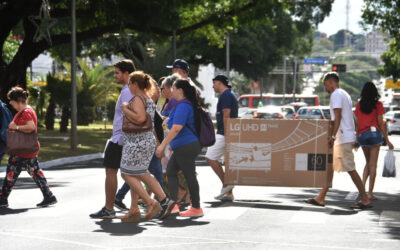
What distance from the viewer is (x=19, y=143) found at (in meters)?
10.4

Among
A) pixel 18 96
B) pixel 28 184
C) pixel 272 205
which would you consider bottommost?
pixel 28 184

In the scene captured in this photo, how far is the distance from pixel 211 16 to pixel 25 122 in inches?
808

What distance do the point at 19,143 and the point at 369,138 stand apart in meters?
4.71

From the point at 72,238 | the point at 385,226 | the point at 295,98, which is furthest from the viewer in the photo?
the point at 295,98

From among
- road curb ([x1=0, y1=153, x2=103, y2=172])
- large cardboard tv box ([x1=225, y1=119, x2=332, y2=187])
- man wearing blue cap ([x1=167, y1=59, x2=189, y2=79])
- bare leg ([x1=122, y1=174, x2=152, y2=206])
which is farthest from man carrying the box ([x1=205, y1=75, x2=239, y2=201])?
road curb ([x1=0, y1=153, x2=103, y2=172])

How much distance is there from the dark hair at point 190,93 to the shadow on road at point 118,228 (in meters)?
1.50

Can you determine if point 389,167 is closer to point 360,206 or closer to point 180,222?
point 360,206

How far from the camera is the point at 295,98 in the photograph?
310 feet

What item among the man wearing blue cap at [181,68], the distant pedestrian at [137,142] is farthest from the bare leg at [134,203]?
the man wearing blue cap at [181,68]

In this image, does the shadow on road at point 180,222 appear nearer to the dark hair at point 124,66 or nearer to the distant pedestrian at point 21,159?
the dark hair at point 124,66

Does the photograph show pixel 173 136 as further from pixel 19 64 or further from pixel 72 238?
pixel 19 64

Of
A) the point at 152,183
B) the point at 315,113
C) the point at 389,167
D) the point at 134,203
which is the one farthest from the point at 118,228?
the point at 315,113

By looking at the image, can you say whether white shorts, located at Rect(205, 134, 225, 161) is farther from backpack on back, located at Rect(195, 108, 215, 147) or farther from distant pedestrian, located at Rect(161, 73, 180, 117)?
backpack on back, located at Rect(195, 108, 215, 147)

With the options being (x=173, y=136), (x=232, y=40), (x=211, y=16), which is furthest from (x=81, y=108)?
(x=173, y=136)
